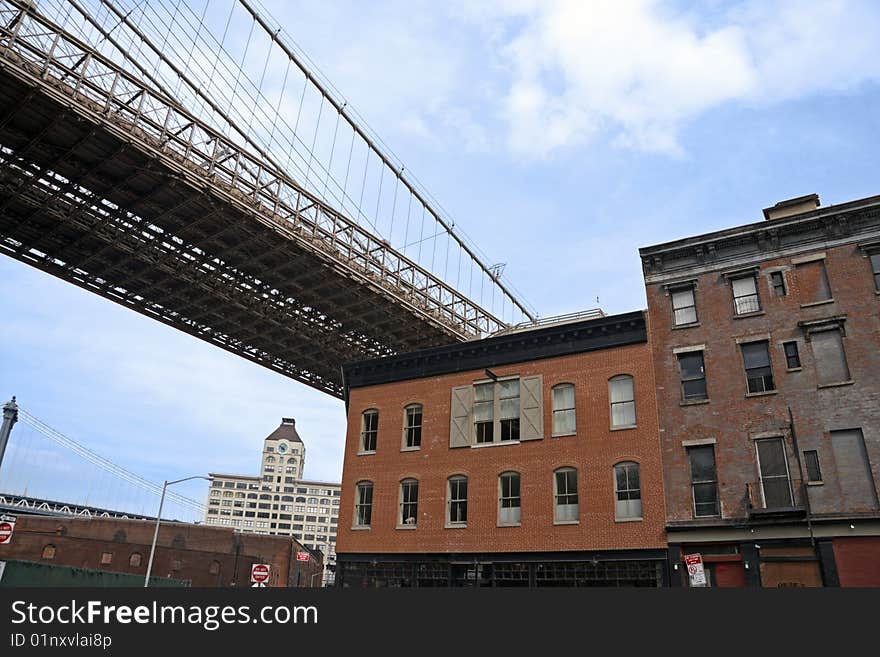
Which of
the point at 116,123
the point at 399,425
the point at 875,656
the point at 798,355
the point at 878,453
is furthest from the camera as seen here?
the point at 399,425

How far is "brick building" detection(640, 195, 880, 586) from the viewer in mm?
22562

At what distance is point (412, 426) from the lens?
3133 cm

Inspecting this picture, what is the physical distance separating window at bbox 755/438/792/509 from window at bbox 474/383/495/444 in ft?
33.0

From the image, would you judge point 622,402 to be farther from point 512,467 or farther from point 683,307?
point 512,467

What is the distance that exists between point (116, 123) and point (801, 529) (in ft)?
A: 96.8

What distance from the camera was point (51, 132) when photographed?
30.1m

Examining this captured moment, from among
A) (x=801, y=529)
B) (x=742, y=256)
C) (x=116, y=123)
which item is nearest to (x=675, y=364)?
(x=742, y=256)

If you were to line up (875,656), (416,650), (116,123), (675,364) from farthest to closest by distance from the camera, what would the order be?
(116,123)
(675,364)
(416,650)
(875,656)

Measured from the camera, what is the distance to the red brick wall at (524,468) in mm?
25578

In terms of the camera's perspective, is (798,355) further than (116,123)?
No

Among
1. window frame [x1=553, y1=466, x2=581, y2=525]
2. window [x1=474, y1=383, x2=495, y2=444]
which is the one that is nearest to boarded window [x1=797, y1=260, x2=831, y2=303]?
window frame [x1=553, y1=466, x2=581, y2=525]

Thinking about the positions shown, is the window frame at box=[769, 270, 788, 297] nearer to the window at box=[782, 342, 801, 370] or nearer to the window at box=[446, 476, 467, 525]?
the window at box=[782, 342, 801, 370]

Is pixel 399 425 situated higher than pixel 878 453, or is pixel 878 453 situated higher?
pixel 399 425

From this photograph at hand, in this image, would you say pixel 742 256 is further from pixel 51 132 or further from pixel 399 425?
pixel 51 132
